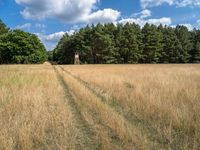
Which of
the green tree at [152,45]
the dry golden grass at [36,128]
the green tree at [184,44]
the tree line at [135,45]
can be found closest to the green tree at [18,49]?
the tree line at [135,45]

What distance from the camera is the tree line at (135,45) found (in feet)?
238

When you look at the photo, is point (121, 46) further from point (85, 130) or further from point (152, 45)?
point (85, 130)

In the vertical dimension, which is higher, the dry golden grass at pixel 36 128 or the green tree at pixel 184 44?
the green tree at pixel 184 44

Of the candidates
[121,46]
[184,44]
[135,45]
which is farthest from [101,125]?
[184,44]

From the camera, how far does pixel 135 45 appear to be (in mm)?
71062

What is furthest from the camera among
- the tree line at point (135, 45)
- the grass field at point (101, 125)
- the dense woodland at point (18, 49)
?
the tree line at point (135, 45)

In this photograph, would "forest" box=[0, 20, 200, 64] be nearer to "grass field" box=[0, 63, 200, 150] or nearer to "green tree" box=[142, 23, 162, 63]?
"green tree" box=[142, 23, 162, 63]

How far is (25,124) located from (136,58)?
2688 inches

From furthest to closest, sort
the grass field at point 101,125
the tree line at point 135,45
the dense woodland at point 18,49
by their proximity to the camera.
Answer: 1. the tree line at point 135,45
2. the dense woodland at point 18,49
3. the grass field at point 101,125

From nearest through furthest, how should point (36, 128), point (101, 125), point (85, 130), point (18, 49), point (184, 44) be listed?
point (36, 128) → point (85, 130) → point (101, 125) → point (18, 49) → point (184, 44)

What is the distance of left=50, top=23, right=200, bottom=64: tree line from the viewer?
7256 centimetres

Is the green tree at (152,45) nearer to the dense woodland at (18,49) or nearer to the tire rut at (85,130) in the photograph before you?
the dense woodland at (18,49)

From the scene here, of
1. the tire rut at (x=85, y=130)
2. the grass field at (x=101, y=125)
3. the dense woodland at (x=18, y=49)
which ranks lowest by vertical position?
the tire rut at (x=85, y=130)

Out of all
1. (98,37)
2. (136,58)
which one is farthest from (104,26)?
(136,58)
